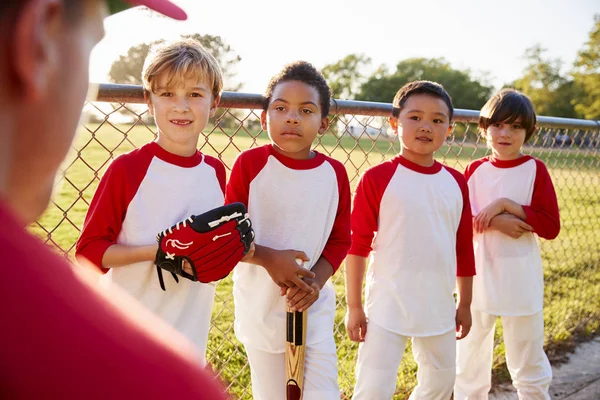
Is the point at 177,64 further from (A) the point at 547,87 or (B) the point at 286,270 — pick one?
(A) the point at 547,87

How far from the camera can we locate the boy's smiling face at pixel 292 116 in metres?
Answer: 2.32

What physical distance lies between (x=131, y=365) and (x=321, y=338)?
1988mm

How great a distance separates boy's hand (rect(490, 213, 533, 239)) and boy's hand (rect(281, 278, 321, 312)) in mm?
1329

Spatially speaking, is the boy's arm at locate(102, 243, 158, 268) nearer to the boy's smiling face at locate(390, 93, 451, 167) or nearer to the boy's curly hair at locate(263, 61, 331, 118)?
the boy's curly hair at locate(263, 61, 331, 118)

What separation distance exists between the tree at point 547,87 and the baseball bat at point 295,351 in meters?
57.8

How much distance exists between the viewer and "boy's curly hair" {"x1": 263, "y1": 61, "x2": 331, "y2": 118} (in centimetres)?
238

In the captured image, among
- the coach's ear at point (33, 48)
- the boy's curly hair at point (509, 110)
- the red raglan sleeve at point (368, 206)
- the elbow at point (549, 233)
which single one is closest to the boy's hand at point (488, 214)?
the elbow at point (549, 233)

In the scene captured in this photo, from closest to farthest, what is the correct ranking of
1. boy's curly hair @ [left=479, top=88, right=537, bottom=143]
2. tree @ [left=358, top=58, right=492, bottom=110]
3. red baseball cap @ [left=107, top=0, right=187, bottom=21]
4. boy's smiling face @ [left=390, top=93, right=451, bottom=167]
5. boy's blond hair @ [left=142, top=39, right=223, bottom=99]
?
red baseball cap @ [left=107, top=0, right=187, bottom=21], boy's blond hair @ [left=142, top=39, right=223, bottom=99], boy's smiling face @ [left=390, top=93, right=451, bottom=167], boy's curly hair @ [left=479, top=88, right=537, bottom=143], tree @ [left=358, top=58, right=492, bottom=110]

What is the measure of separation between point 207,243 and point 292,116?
0.76 metres

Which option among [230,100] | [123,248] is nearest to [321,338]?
[123,248]

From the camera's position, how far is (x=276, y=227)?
2.29m

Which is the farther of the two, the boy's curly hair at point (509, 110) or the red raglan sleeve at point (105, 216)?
the boy's curly hair at point (509, 110)

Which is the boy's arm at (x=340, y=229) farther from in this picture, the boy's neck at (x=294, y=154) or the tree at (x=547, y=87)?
the tree at (x=547, y=87)

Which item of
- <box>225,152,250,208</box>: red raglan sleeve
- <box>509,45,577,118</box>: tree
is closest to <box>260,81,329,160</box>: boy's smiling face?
<box>225,152,250,208</box>: red raglan sleeve
